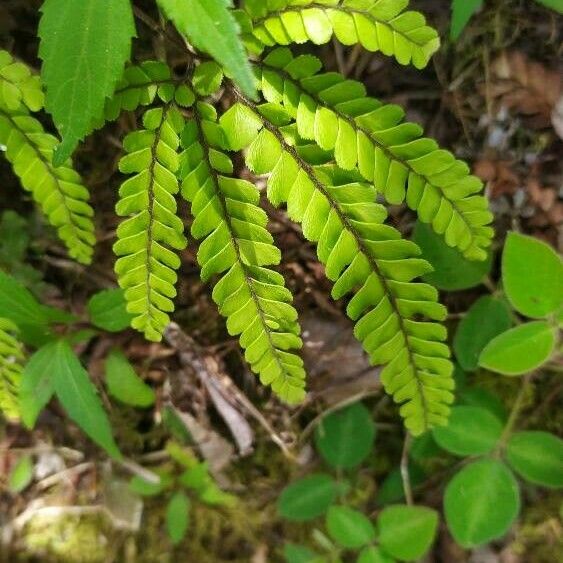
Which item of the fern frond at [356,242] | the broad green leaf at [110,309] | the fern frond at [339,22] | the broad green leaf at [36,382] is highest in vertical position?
the fern frond at [339,22]

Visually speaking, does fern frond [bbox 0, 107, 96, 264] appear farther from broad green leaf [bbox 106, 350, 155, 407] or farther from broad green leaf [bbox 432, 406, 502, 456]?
broad green leaf [bbox 432, 406, 502, 456]

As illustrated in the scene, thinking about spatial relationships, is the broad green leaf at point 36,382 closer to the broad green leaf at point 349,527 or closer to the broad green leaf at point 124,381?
the broad green leaf at point 124,381

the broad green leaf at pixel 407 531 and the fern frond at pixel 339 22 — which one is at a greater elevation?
the fern frond at pixel 339 22

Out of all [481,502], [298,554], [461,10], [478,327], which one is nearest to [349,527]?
[298,554]

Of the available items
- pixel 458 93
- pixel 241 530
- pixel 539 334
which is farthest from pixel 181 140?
pixel 241 530

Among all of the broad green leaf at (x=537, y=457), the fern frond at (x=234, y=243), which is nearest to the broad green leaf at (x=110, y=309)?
the fern frond at (x=234, y=243)

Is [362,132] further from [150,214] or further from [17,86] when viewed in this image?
[17,86]

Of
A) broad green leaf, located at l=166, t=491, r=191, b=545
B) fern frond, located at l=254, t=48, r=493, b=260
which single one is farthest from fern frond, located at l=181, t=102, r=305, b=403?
broad green leaf, located at l=166, t=491, r=191, b=545

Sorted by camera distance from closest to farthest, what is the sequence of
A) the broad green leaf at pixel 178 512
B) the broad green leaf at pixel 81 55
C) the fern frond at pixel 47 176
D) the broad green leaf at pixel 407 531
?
the broad green leaf at pixel 81 55, the fern frond at pixel 47 176, the broad green leaf at pixel 407 531, the broad green leaf at pixel 178 512
